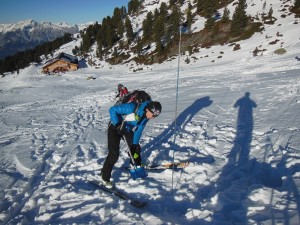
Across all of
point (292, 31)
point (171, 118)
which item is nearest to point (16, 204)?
point (171, 118)

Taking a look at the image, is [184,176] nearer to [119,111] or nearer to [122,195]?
[122,195]

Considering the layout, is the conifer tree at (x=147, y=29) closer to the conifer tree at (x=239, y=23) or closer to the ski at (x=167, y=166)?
the conifer tree at (x=239, y=23)

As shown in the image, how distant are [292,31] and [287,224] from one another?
3904cm

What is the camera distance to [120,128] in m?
5.76

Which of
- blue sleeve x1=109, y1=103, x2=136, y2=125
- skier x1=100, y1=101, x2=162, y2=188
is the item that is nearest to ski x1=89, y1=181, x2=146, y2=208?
skier x1=100, y1=101, x2=162, y2=188

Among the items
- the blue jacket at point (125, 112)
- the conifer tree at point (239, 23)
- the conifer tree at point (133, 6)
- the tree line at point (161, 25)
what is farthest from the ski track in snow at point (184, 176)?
the conifer tree at point (133, 6)

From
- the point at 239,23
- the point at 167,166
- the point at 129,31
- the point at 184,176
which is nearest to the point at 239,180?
the point at 184,176

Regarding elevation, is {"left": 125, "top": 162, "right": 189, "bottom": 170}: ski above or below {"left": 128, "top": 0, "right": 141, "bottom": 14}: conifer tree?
below

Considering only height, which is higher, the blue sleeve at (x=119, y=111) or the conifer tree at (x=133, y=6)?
the conifer tree at (x=133, y=6)

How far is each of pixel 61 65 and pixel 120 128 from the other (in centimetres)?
6935

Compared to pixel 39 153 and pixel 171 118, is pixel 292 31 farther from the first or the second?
pixel 39 153

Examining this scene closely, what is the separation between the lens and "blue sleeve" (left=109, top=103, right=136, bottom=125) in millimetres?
5638

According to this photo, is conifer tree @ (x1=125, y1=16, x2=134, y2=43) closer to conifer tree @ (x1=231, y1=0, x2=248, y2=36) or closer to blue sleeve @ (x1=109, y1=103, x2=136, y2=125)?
conifer tree @ (x1=231, y1=0, x2=248, y2=36)

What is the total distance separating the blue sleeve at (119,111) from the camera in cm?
564
